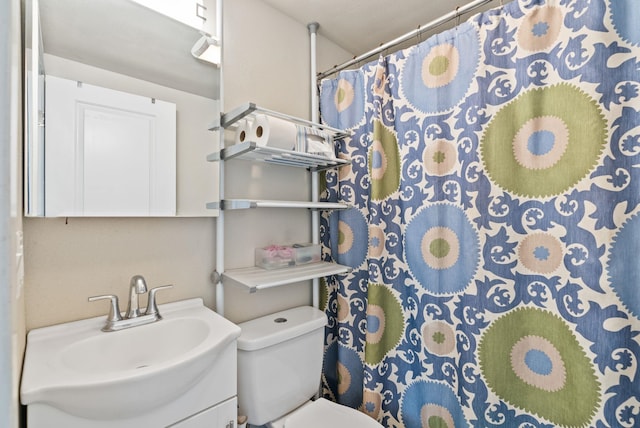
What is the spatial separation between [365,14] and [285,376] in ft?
5.87

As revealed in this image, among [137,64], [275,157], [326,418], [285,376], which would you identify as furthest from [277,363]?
[137,64]

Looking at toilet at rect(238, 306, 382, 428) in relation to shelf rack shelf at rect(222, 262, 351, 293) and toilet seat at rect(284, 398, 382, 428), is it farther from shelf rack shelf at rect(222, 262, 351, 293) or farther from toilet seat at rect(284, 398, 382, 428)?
shelf rack shelf at rect(222, 262, 351, 293)

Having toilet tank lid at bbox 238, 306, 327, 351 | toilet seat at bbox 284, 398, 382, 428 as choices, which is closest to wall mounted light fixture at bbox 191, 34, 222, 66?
toilet tank lid at bbox 238, 306, 327, 351

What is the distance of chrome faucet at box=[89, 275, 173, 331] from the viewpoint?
957mm

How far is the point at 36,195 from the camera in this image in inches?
33.9

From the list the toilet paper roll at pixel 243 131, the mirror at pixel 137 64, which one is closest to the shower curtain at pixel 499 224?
the toilet paper roll at pixel 243 131

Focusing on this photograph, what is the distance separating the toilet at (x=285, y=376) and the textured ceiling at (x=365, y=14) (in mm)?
1538

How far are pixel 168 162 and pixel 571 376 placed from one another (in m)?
1.57

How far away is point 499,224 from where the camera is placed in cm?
106

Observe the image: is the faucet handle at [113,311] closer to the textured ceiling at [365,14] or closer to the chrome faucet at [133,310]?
the chrome faucet at [133,310]

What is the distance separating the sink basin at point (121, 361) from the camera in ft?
2.18

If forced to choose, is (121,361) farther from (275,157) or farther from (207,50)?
(207,50)

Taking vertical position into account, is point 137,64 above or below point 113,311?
above

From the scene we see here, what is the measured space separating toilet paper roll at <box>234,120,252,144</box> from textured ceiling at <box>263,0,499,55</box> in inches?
26.9
